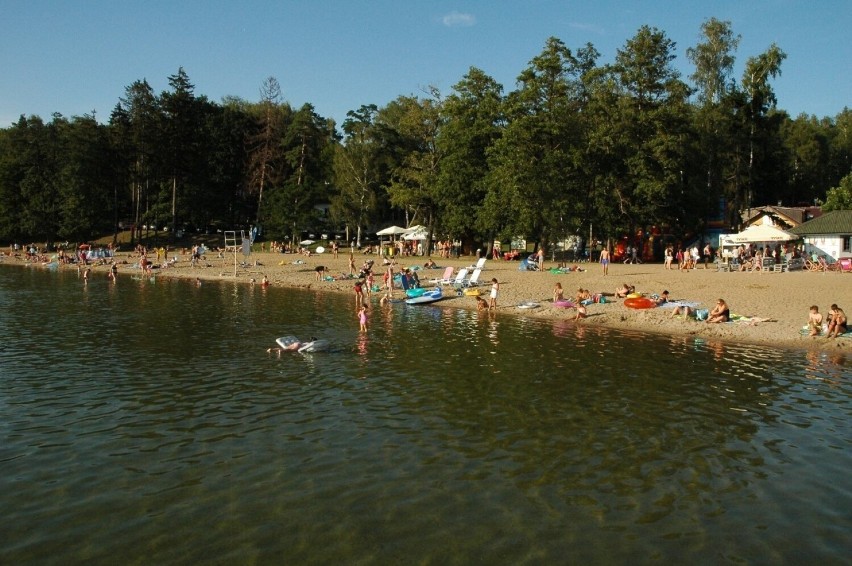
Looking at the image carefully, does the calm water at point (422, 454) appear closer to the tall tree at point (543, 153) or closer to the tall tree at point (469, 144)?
the tall tree at point (543, 153)

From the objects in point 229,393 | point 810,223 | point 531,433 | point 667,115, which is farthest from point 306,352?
→ point 810,223

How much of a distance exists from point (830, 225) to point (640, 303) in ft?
80.7

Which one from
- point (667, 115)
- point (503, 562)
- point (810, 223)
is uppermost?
point (667, 115)

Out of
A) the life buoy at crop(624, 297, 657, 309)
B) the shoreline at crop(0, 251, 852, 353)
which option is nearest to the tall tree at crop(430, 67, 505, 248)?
the shoreline at crop(0, 251, 852, 353)

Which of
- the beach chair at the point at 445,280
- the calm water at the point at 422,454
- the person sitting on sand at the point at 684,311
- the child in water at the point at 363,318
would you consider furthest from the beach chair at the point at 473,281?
the calm water at the point at 422,454

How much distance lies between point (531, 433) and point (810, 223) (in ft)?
136

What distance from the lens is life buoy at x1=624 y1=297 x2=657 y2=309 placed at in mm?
Answer: 27016

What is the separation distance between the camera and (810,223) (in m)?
44.8

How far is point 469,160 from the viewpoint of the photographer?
5391 centimetres

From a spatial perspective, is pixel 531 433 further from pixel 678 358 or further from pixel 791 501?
pixel 678 358

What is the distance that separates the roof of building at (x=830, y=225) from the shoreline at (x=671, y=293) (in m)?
9.63

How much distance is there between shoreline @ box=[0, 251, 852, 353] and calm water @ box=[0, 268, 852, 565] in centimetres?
246

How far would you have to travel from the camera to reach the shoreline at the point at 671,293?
75.4 ft

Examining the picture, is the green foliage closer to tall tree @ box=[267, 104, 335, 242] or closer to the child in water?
the child in water
